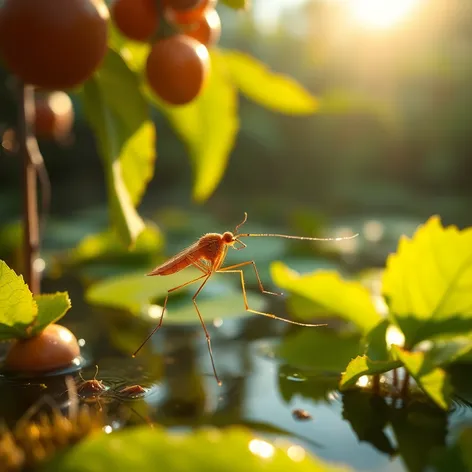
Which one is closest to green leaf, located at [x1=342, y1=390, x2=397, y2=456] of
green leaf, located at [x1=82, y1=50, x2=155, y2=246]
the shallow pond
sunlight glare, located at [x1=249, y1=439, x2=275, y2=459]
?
the shallow pond

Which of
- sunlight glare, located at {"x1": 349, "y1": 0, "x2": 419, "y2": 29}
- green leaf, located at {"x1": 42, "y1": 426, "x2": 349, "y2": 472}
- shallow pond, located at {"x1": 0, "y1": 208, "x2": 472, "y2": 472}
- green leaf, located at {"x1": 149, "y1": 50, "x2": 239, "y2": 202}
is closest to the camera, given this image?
green leaf, located at {"x1": 42, "y1": 426, "x2": 349, "y2": 472}

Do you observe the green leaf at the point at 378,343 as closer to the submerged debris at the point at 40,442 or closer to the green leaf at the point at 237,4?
the submerged debris at the point at 40,442

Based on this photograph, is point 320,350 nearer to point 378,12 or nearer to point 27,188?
point 27,188

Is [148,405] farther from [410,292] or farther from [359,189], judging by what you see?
[359,189]

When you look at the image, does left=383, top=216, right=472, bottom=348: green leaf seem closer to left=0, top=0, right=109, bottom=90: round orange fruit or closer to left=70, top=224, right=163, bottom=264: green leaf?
left=0, top=0, right=109, bottom=90: round orange fruit

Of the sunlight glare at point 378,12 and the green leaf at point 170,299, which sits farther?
the sunlight glare at point 378,12

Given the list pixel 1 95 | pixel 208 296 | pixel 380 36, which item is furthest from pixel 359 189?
pixel 208 296

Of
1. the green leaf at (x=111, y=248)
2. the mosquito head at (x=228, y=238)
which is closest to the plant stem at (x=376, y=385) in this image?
the mosquito head at (x=228, y=238)
